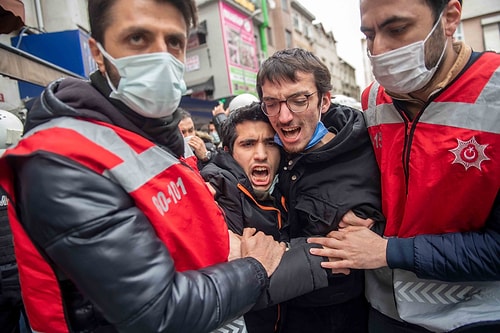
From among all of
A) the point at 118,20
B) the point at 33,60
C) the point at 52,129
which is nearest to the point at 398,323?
the point at 52,129

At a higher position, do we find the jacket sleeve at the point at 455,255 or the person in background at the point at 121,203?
the person in background at the point at 121,203

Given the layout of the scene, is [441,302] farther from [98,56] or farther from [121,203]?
[98,56]

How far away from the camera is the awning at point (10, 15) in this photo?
3.29 meters

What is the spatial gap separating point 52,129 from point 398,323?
1.98 metres

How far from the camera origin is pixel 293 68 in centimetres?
217

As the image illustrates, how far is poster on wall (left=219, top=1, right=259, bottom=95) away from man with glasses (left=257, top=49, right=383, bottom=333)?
56.1 feet

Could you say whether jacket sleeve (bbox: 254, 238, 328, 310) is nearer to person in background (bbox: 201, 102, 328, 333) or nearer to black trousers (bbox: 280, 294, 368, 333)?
person in background (bbox: 201, 102, 328, 333)

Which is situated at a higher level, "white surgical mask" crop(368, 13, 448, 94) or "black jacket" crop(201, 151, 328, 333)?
"white surgical mask" crop(368, 13, 448, 94)

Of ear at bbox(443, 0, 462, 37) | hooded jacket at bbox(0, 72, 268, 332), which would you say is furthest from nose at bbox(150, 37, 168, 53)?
ear at bbox(443, 0, 462, 37)

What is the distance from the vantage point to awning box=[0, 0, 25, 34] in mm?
3289

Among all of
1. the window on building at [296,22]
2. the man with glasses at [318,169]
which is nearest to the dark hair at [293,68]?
the man with glasses at [318,169]

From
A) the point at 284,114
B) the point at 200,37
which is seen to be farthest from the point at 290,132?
the point at 200,37

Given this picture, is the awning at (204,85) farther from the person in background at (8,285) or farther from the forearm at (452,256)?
the forearm at (452,256)

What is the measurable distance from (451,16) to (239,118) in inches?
57.7
